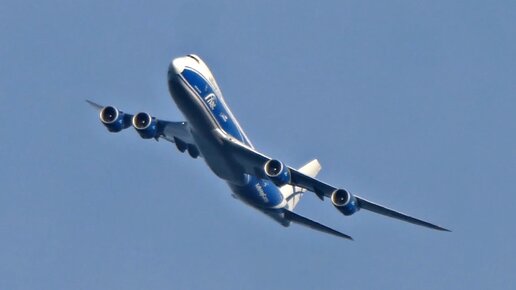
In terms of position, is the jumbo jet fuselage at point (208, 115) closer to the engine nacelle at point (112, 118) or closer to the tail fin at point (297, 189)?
the engine nacelle at point (112, 118)

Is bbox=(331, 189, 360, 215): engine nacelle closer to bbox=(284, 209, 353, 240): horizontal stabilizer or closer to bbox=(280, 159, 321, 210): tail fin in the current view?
bbox=(284, 209, 353, 240): horizontal stabilizer

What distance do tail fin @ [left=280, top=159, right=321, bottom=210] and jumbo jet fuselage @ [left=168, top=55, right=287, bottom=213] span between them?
8079mm

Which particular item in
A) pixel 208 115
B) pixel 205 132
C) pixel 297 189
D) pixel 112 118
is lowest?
pixel 112 118

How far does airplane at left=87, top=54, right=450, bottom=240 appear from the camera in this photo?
83.1 m

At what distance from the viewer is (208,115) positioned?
276 ft

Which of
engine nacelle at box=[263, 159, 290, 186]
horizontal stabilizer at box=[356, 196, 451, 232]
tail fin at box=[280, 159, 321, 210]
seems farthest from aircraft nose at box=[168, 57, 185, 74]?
tail fin at box=[280, 159, 321, 210]

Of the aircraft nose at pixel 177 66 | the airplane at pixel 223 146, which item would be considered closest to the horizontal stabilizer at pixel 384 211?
the airplane at pixel 223 146

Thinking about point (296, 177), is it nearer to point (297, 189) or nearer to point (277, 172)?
point (277, 172)

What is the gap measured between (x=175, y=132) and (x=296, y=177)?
10519mm

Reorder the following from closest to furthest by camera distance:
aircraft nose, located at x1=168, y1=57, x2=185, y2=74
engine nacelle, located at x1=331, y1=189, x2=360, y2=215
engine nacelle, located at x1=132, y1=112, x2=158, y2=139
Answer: aircraft nose, located at x1=168, y1=57, x2=185, y2=74 < engine nacelle, located at x1=331, y1=189, x2=360, y2=215 < engine nacelle, located at x1=132, y1=112, x2=158, y2=139

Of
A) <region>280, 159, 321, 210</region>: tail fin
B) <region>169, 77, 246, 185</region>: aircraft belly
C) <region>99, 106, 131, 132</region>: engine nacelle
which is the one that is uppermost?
<region>280, 159, 321, 210</region>: tail fin

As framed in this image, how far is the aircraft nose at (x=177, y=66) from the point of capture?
8162 cm

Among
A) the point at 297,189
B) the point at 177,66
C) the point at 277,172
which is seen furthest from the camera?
the point at 297,189

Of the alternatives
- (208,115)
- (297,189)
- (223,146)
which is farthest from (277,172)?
(297,189)
